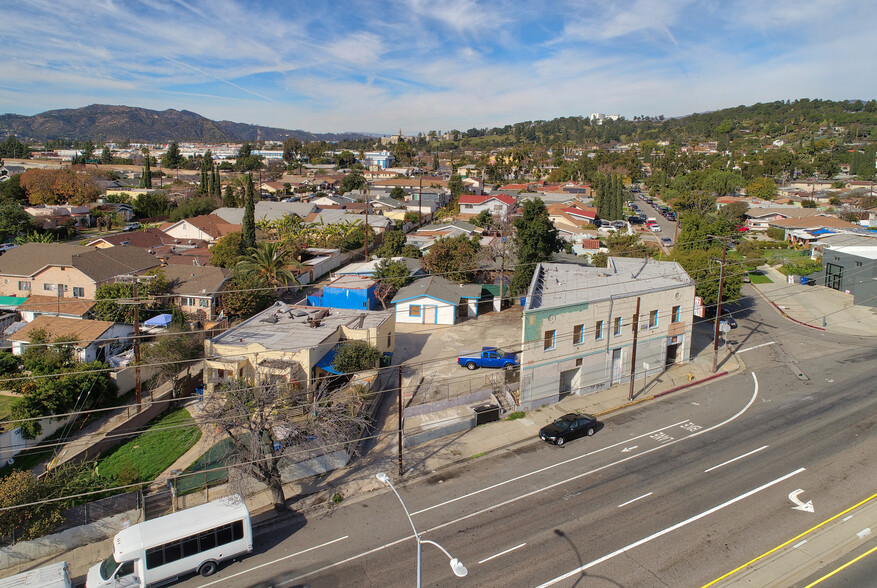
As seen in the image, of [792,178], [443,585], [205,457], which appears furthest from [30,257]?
[792,178]

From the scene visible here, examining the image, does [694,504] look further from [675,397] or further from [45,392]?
[45,392]

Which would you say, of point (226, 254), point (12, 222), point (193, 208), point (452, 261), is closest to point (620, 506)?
point (452, 261)

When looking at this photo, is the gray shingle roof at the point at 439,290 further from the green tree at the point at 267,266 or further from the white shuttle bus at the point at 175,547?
the white shuttle bus at the point at 175,547

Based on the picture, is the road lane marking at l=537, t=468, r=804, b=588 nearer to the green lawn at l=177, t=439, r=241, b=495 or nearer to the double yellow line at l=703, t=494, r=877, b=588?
the double yellow line at l=703, t=494, r=877, b=588

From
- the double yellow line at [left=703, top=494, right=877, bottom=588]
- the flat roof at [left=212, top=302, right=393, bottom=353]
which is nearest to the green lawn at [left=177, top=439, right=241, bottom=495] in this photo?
the flat roof at [left=212, top=302, right=393, bottom=353]

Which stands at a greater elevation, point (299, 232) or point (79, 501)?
point (299, 232)
